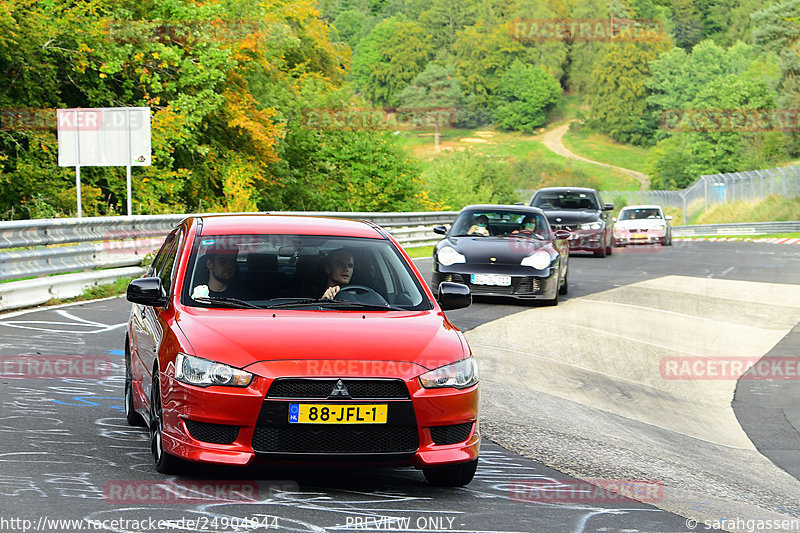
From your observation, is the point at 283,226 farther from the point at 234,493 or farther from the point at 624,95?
the point at 624,95

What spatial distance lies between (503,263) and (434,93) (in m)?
159

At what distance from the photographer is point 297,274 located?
6918 mm

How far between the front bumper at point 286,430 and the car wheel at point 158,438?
3.0 inches

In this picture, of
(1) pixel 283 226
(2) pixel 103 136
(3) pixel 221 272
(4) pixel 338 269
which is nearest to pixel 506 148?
(2) pixel 103 136

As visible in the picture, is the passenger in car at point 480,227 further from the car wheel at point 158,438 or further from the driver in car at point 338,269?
the car wheel at point 158,438

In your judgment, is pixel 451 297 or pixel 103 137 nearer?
pixel 451 297

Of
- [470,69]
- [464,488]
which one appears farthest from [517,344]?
[470,69]
